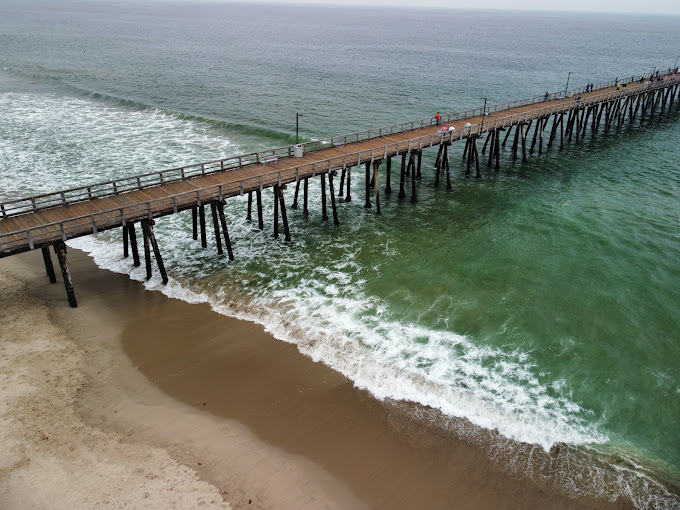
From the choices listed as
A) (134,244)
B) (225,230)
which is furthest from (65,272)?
(225,230)

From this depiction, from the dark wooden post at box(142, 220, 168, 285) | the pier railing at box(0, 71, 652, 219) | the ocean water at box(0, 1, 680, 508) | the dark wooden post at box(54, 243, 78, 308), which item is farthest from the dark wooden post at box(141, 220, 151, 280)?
the dark wooden post at box(54, 243, 78, 308)

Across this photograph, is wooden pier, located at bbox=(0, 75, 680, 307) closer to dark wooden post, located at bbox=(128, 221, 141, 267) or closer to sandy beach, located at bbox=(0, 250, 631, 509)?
dark wooden post, located at bbox=(128, 221, 141, 267)

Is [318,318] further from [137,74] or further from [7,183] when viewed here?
[137,74]

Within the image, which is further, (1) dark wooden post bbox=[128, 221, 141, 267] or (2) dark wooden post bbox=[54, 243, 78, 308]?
(1) dark wooden post bbox=[128, 221, 141, 267]

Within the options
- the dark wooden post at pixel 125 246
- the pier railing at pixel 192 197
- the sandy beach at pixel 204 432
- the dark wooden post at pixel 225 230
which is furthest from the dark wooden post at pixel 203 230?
the sandy beach at pixel 204 432

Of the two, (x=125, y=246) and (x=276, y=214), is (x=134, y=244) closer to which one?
(x=125, y=246)
